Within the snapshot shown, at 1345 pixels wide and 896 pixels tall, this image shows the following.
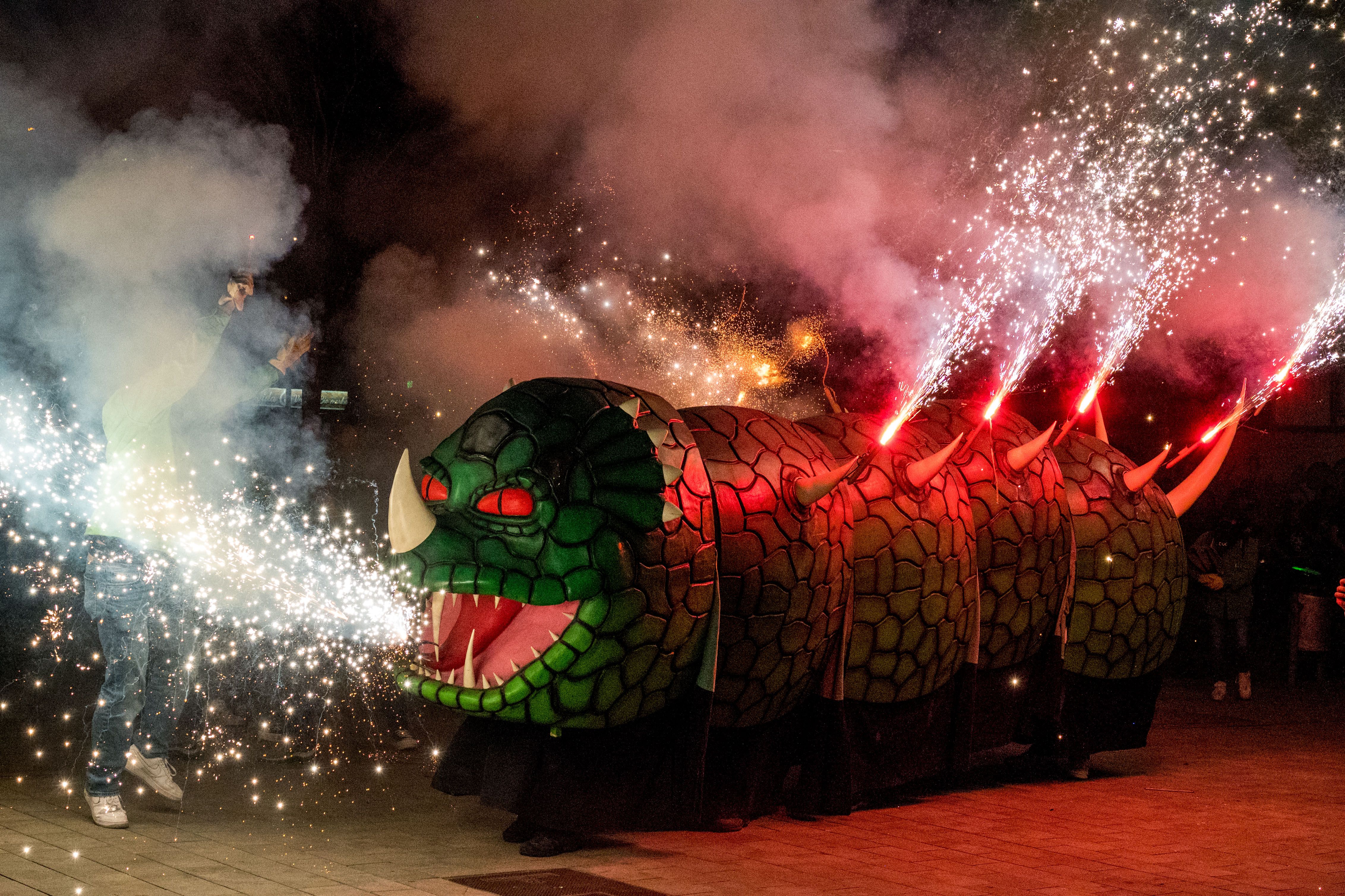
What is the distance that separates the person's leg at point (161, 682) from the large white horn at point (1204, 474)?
6.00m

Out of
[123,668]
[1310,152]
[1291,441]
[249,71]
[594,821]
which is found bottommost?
[594,821]

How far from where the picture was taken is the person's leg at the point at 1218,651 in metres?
11.5

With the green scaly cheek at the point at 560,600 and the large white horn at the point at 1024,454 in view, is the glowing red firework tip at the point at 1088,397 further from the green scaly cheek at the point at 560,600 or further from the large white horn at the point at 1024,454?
the green scaly cheek at the point at 560,600

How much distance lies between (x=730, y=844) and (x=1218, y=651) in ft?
25.0

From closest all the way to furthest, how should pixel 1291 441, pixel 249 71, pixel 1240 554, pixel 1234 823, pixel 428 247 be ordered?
pixel 1234 823 < pixel 249 71 < pixel 428 247 < pixel 1240 554 < pixel 1291 441

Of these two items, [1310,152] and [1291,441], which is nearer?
[1310,152]

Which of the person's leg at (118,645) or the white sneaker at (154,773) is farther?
the white sneaker at (154,773)

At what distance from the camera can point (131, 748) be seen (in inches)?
233

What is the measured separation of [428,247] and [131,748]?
490cm

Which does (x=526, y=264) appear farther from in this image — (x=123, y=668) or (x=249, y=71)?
(x=123, y=668)

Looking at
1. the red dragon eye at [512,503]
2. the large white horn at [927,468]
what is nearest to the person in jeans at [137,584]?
the red dragon eye at [512,503]

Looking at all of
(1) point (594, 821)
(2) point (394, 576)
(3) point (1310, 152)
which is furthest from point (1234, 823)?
(3) point (1310, 152)

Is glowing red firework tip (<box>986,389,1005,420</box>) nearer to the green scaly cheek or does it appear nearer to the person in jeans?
the green scaly cheek

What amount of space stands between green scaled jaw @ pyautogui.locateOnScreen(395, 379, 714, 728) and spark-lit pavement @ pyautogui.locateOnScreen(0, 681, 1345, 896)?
0.74 meters
